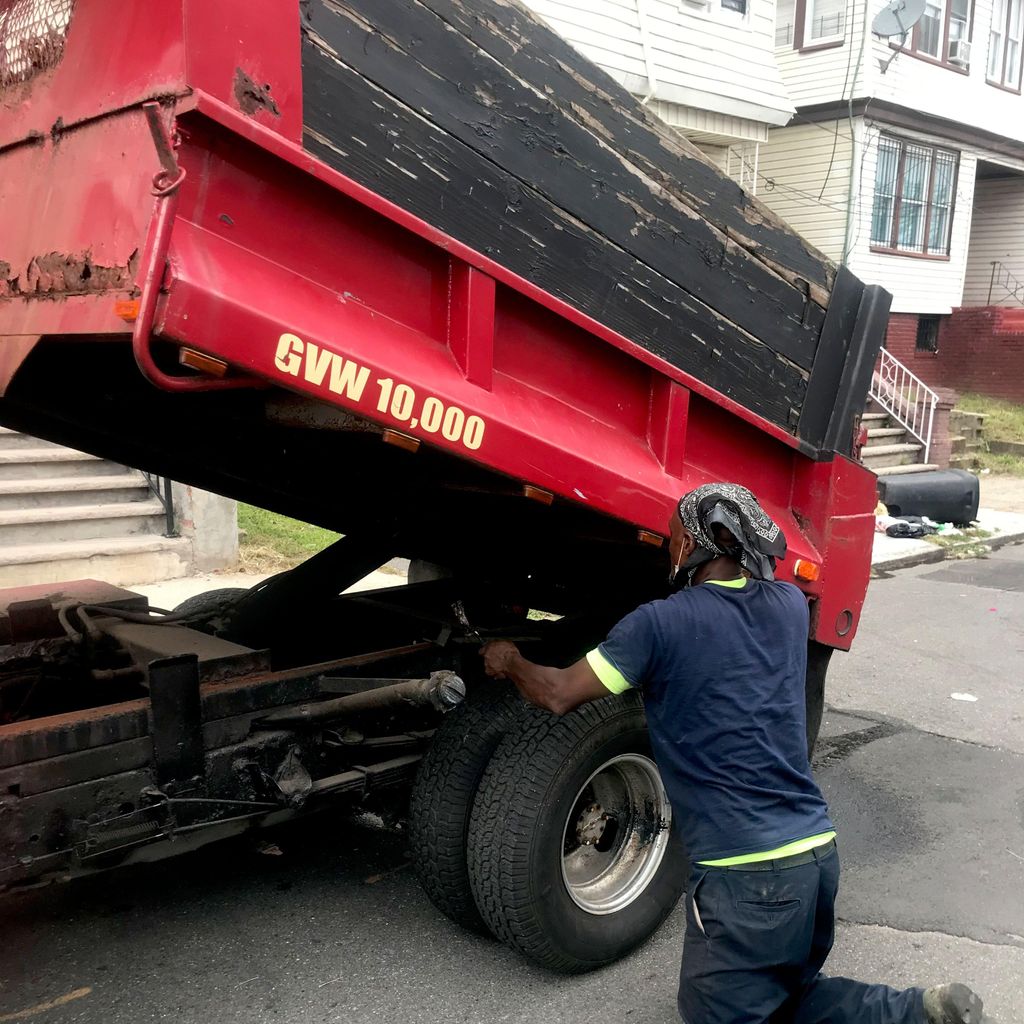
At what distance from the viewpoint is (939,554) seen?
A: 10.9 m

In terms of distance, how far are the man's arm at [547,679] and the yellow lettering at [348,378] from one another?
0.89 metres

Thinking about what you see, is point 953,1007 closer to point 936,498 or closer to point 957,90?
point 936,498

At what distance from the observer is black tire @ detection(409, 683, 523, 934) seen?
320 centimetres

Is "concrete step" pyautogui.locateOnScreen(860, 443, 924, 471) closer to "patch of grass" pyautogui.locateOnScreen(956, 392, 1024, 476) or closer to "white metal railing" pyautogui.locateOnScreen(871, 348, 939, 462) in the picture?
"white metal railing" pyautogui.locateOnScreen(871, 348, 939, 462)

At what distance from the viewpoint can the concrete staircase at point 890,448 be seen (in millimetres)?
14875

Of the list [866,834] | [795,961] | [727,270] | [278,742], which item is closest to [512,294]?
[727,270]

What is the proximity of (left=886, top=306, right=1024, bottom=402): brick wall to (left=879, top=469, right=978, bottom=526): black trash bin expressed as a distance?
7.42 meters

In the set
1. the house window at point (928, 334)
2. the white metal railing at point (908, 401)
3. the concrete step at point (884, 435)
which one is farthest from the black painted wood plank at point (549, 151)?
the house window at point (928, 334)

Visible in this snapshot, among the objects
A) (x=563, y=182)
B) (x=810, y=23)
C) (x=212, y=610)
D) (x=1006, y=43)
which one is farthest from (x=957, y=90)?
(x=563, y=182)

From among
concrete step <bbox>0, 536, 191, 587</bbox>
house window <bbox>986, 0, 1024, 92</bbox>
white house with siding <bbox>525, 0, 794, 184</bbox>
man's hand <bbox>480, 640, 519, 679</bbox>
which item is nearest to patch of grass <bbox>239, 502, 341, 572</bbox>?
concrete step <bbox>0, 536, 191, 587</bbox>

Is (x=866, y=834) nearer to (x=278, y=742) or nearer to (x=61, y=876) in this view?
(x=278, y=742)

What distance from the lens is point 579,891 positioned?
131 inches

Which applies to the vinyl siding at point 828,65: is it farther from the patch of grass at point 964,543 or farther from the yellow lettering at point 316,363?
the yellow lettering at point 316,363

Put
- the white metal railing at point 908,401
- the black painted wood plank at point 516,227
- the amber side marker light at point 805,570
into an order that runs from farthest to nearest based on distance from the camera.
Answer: the white metal railing at point 908,401
the amber side marker light at point 805,570
the black painted wood plank at point 516,227
